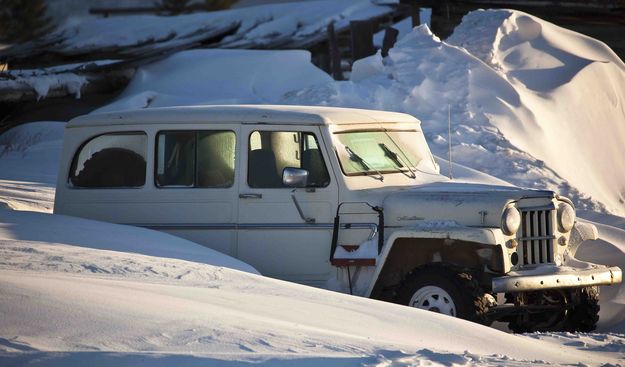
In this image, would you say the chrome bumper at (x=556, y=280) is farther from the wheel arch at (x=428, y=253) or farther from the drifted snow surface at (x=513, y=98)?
the drifted snow surface at (x=513, y=98)

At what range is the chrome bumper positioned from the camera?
7.74 m

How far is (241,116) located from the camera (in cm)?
855

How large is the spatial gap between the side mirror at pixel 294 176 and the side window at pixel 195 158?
486 millimetres

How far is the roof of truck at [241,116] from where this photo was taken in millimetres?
8477

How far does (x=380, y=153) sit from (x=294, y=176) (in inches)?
30.1

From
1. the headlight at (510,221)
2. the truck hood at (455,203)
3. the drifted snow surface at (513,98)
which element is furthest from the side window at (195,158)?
the drifted snow surface at (513,98)

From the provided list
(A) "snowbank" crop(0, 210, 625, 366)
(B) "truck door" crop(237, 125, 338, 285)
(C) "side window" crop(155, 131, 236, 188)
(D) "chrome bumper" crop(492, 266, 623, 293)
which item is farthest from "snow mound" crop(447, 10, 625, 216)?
(A) "snowbank" crop(0, 210, 625, 366)

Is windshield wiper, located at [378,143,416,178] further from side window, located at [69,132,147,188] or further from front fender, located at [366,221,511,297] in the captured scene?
side window, located at [69,132,147,188]

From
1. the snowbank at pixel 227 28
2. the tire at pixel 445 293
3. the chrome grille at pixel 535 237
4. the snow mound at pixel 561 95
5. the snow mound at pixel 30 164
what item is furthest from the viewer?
the snowbank at pixel 227 28

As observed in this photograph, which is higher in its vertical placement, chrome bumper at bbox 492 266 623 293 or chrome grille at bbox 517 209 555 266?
chrome grille at bbox 517 209 555 266

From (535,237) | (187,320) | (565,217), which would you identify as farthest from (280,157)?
(187,320)

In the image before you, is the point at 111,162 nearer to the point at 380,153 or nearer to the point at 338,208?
the point at 338,208

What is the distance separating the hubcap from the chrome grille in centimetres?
65

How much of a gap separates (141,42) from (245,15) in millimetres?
2899
